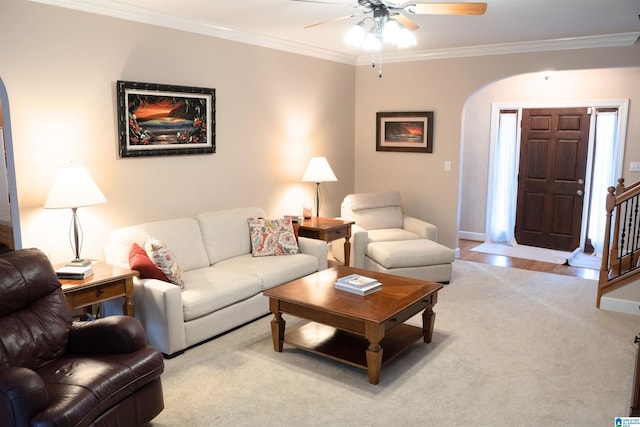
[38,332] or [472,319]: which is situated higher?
[38,332]

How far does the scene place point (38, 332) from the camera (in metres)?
2.67

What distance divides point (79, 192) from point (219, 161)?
172 centimetres

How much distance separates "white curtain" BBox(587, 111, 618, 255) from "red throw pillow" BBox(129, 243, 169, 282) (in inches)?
222

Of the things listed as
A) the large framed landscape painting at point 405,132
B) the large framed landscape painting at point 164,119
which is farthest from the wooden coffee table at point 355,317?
the large framed landscape painting at point 405,132

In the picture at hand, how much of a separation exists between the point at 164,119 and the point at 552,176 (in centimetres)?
523

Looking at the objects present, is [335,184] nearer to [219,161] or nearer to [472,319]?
[219,161]

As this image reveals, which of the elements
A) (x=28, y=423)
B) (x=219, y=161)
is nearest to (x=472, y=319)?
(x=219, y=161)

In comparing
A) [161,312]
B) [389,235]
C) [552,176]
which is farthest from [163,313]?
[552,176]

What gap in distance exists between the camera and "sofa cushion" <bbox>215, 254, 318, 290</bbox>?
432cm

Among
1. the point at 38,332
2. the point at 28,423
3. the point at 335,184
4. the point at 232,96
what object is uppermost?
the point at 232,96

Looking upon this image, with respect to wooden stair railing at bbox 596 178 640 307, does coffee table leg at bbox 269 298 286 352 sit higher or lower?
lower

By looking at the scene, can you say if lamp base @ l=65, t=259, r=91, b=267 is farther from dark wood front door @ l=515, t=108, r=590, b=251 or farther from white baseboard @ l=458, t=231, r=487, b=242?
dark wood front door @ l=515, t=108, r=590, b=251

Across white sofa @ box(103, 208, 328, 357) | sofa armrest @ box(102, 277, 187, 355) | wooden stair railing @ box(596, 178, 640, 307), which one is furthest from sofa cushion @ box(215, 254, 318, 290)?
wooden stair railing @ box(596, 178, 640, 307)

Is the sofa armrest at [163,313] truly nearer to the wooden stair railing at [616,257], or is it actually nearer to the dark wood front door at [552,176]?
the wooden stair railing at [616,257]
